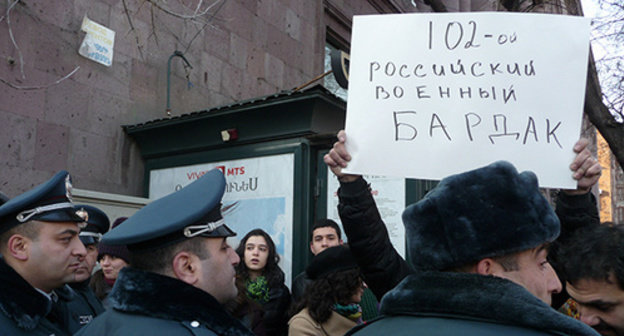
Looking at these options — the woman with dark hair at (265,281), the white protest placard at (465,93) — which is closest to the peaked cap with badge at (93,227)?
the woman with dark hair at (265,281)

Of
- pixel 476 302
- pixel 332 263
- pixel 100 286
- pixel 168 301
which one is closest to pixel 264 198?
pixel 100 286

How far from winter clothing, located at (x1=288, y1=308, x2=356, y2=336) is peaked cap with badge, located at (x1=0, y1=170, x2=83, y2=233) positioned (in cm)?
141

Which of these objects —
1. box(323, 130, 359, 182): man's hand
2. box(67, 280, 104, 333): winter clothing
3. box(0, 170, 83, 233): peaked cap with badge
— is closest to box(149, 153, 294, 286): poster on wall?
box(67, 280, 104, 333): winter clothing

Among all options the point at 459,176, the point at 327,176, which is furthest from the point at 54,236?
the point at 327,176

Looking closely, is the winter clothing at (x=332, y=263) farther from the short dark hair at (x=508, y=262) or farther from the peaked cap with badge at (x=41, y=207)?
the short dark hair at (x=508, y=262)

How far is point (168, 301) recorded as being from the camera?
1.62 metres

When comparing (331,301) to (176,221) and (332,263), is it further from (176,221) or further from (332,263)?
(176,221)

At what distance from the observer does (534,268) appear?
1.36 meters

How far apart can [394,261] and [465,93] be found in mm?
730

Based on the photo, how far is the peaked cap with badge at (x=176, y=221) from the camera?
169 cm

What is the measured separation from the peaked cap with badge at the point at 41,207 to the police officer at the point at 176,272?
3.10ft

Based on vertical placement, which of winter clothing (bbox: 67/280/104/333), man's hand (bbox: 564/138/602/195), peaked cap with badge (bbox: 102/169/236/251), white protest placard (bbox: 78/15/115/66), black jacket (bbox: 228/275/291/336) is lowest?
black jacket (bbox: 228/275/291/336)

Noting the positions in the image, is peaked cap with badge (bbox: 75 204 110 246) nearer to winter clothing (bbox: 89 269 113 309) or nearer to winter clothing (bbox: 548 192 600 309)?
winter clothing (bbox: 89 269 113 309)

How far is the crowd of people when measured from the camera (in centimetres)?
127
